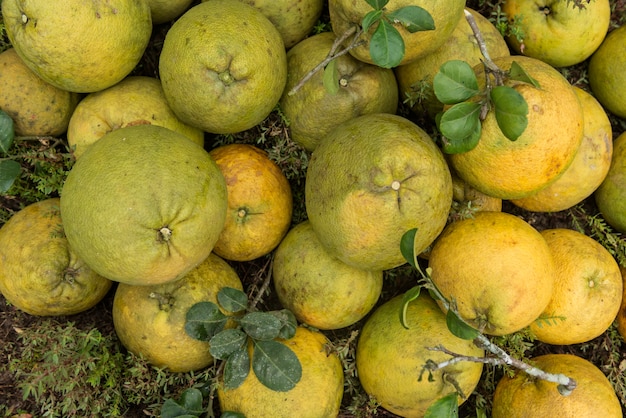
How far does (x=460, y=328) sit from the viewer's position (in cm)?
192

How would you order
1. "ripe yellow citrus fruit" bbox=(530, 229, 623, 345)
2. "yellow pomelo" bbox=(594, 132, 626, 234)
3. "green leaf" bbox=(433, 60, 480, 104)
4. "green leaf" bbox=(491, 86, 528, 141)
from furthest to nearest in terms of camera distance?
"yellow pomelo" bbox=(594, 132, 626, 234), "ripe yellow citrus fruit" bbox=(530, 229, 623, 345), "green leaf" bbox=(433, 60, 480, 104), "green leaf" bbox=(491, 86, 528, 141)

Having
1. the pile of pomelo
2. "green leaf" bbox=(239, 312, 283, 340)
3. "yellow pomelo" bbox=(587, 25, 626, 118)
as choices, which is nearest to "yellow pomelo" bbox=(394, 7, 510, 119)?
the pile of pomelo

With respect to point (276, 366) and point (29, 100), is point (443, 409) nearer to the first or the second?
point (276, 366)

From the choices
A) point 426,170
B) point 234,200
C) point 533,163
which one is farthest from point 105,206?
point 533,163

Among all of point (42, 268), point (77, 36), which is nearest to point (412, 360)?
point (42, 268)

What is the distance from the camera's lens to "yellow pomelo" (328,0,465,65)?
205cm

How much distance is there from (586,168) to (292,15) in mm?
1623

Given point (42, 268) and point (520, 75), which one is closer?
point (520, 75)

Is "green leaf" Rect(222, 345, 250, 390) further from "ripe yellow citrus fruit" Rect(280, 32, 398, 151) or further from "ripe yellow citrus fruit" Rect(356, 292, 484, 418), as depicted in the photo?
"ripe yellow citrus fruit" Rect(280, 32, 398, 151)

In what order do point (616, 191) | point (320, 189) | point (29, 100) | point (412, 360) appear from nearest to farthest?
point (320, 189) → point (412, 360) → point (29, 100) → point (616, 191)

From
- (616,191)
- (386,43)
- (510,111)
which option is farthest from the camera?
(616,191)

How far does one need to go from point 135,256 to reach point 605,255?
7.25 ft

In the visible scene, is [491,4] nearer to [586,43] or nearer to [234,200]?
[586,43]

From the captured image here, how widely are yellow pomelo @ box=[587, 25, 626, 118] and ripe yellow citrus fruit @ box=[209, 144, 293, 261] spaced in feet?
5.97
